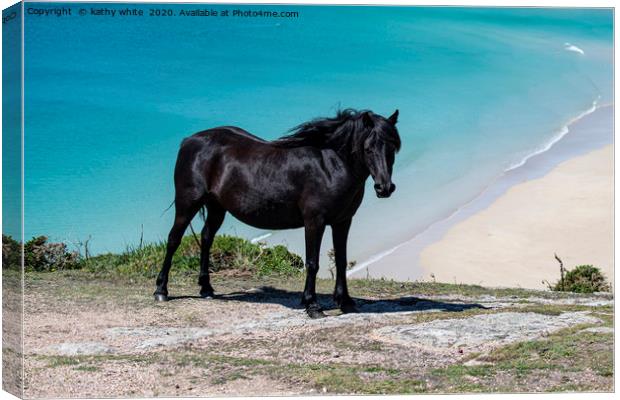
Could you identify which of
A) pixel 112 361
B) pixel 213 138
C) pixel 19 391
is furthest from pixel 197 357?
pixel 213 138

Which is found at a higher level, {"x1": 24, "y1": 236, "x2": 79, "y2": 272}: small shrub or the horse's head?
the horse's head

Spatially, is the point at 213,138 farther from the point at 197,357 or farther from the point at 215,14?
the point at 197,357

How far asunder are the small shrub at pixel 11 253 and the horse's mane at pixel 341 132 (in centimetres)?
340

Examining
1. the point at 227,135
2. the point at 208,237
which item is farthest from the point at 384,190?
the point at 208,237

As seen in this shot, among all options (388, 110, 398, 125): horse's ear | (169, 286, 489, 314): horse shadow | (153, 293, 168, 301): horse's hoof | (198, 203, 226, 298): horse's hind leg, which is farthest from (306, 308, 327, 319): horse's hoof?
(388, 110, 398, 125): horse's ear

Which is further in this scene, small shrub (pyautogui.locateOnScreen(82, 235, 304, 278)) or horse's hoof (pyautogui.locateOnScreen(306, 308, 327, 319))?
small shrub (pyautogui.locateOnScreen(82, 235, 304, 278))

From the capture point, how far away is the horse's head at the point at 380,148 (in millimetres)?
10305

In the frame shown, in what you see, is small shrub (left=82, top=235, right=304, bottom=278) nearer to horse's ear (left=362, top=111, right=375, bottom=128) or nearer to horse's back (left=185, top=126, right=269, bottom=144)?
horse's back (left=185, top=126, right=269, bottom=144)

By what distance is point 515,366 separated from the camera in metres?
9.55

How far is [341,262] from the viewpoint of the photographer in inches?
453

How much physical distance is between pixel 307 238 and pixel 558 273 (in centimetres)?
460

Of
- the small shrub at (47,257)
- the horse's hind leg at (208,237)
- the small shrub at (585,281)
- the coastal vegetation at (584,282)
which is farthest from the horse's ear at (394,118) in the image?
the small shrub at (47,257)

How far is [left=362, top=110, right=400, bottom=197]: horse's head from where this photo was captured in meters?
10.3

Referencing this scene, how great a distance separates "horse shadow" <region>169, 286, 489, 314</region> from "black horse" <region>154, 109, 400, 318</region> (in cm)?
44
